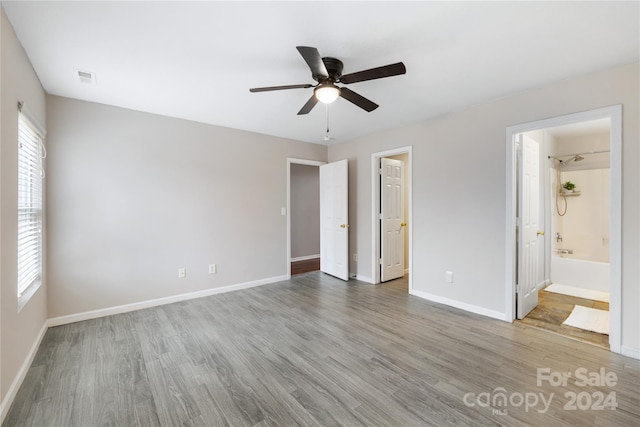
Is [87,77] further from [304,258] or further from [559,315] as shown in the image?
[559,315]

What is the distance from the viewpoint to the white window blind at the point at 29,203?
2.17m

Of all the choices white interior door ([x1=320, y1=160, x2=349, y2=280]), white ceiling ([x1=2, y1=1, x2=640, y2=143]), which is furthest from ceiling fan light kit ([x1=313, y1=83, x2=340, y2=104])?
white interior door ([x1=320, y1=160, x2=349, y2=280])

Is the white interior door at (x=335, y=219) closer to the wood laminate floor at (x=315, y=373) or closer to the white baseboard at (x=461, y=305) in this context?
the white baseboard at (x=461, y=305)

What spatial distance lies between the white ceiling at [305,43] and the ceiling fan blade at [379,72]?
0.24m

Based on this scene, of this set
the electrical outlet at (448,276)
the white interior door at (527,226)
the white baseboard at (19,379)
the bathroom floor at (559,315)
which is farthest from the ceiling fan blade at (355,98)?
the white baseboard at (19,379)

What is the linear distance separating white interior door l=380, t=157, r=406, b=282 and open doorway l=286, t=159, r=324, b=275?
6.92ft

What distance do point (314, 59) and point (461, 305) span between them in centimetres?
324

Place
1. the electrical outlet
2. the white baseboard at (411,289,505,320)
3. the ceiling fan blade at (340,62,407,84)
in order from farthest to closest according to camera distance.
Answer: the electrical outlet < the white baseboard at (411,289,505,320) < the ceiling fan blade at (340,62,407,84)

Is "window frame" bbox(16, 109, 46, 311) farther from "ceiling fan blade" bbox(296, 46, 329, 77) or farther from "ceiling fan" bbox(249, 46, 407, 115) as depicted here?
"ceiling fan blade" bbox(296, 46, 329, 77)

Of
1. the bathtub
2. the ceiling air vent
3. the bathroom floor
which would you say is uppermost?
the ceiling air vent

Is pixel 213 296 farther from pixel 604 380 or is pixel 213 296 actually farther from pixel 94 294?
pixel 604 380

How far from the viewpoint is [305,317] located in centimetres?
313

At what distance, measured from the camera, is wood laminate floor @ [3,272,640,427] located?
5.44ft

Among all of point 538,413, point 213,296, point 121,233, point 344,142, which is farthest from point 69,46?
point 538,413
